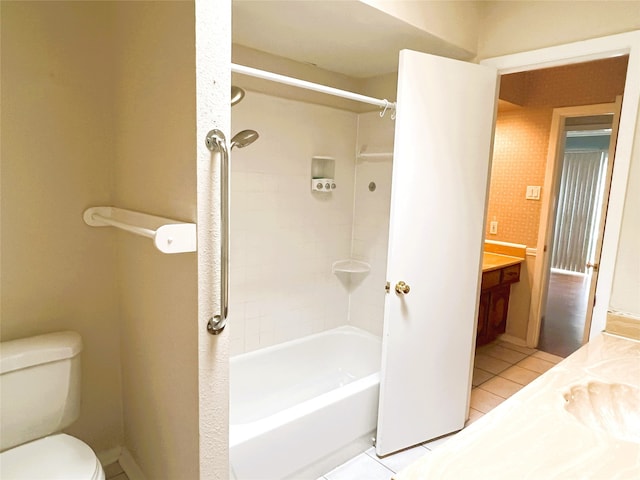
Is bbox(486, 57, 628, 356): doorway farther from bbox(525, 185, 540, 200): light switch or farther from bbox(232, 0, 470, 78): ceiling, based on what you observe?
bbox(232, 0, 470, 78): ceiling

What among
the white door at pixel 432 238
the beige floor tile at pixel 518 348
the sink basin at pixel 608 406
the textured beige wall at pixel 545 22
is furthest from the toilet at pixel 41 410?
the beige floor tile at pixel 518 348

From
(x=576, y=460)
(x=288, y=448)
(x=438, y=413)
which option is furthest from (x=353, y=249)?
(x=576, y=460)

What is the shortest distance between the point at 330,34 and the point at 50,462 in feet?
7.15

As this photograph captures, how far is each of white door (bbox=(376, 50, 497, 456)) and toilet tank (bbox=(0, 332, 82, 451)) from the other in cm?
144

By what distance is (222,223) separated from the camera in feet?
4.17

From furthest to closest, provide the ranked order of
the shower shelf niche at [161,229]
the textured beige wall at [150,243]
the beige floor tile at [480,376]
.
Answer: the beige floor tile at [480,376] → the textured beige wall at [150,243] → the shower shelf niche at [161,229]

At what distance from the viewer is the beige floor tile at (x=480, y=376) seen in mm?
3040

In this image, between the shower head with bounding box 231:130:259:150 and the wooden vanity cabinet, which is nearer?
the shower head with bounding box 231:130:259:150

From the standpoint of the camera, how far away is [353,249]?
3.01 metres

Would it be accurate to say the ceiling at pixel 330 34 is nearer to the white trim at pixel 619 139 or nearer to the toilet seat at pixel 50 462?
the white trim at pixel 619 139

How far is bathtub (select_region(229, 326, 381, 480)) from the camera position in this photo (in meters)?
1.75

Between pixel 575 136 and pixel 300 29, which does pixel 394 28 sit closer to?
pixel 300 29

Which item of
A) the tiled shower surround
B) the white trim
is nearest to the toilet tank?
the tiled shower surround

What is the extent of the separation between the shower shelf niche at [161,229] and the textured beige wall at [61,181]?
25cm
